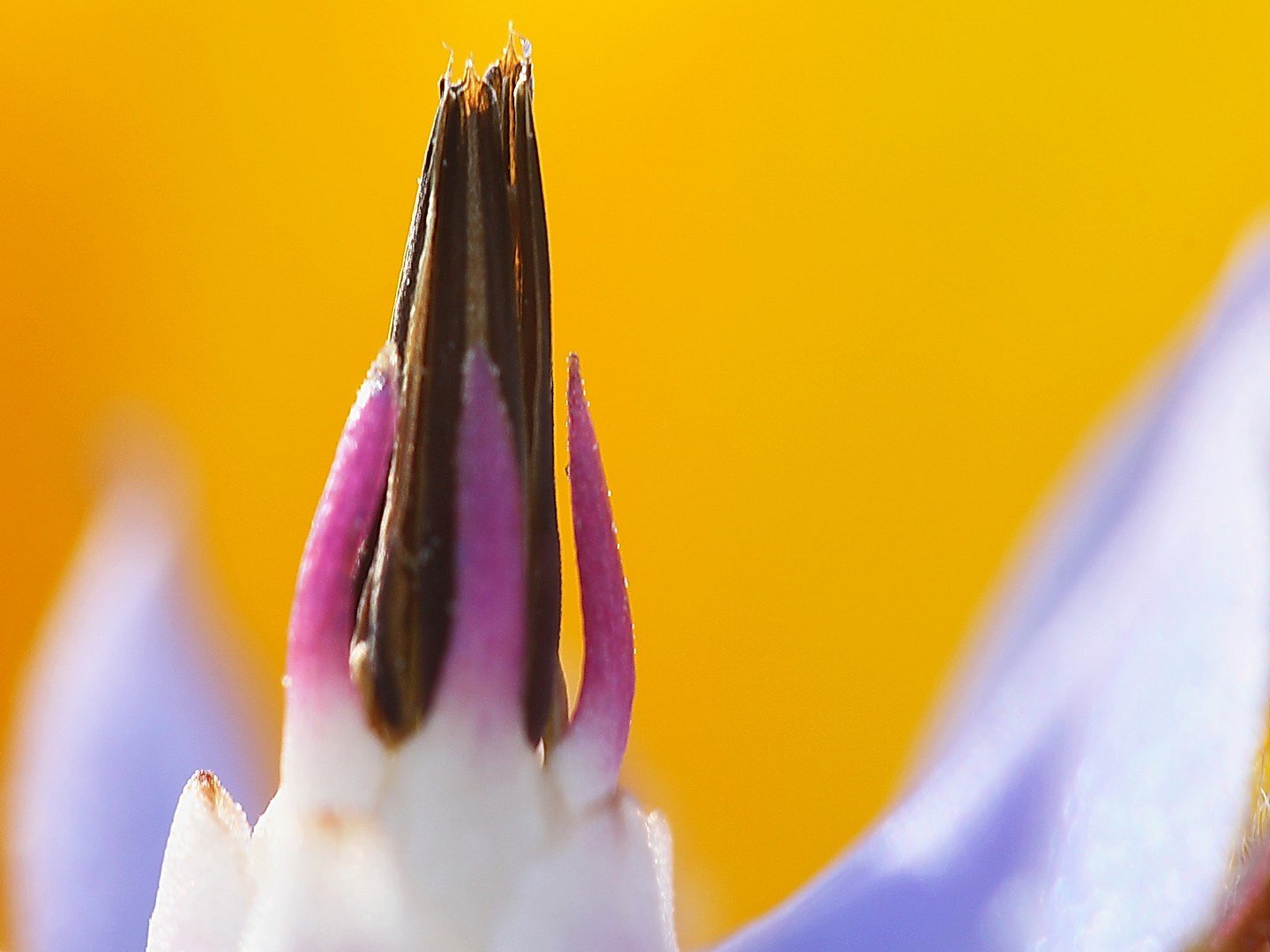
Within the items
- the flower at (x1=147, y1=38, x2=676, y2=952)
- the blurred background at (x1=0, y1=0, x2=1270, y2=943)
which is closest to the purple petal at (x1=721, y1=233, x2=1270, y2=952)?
the flower at (x1=147, y1=38, x2=676, y2=952)

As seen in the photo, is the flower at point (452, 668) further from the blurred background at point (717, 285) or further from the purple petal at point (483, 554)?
the blurred background at point (717, 285)

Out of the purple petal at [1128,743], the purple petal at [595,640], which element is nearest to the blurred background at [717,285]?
the purple petal at [1128,743]

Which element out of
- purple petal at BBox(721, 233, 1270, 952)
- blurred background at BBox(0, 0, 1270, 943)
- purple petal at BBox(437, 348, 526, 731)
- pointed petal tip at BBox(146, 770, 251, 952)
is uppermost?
blurred background at BBox(0, 0, 1270, 943)

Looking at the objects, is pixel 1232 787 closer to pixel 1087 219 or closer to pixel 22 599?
pixel 1087 219

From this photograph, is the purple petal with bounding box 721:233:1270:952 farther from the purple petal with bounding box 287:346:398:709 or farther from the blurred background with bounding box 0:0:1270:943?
the blurred background with bounding box 0:0:1270:943

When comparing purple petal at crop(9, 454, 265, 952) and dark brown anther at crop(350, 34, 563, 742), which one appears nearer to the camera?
dark brown anther at crop(350, 34, 563, 742)

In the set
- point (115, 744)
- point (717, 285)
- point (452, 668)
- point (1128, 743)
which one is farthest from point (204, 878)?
point (717, 285)

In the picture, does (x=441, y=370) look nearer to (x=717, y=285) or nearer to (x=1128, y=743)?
(x=1128, y=743)
